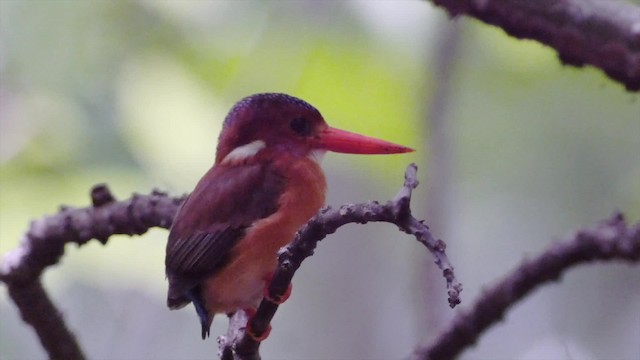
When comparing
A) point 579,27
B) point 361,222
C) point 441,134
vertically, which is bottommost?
point 361,222

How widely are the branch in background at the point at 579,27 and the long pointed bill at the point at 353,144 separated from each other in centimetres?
20

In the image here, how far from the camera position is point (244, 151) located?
4.54ft

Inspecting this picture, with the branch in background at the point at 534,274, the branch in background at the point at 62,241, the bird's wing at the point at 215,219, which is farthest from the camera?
the branch in background at the point at 62,241

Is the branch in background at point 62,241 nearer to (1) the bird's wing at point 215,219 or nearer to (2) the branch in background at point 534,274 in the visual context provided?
(1) the bird's wing at point 215,219

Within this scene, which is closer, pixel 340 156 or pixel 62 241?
pixel 62 241

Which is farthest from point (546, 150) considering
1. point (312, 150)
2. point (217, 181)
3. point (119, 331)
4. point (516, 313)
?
point (119, 331)

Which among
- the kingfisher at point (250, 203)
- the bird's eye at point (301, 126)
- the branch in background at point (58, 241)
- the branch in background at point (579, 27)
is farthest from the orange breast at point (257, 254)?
the branch in background at point (579, 27)

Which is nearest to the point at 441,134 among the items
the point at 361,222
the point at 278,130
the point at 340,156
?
the point at 340,156

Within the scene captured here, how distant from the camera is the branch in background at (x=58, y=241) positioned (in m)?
1.33

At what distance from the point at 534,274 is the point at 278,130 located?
464mm

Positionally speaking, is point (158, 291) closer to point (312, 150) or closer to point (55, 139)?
point (55, 139)

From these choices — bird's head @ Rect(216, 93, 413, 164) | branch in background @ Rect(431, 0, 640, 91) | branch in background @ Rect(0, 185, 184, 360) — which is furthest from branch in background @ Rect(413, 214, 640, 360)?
branch in background @ Rect(0, 185, 184, 360)

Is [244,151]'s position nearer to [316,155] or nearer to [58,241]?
[316,155]

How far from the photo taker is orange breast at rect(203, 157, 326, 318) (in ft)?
3.99
